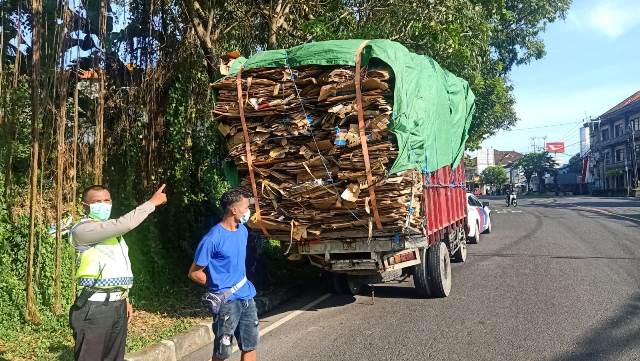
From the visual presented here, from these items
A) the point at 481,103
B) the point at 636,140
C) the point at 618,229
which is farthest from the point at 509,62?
the point at 636,140

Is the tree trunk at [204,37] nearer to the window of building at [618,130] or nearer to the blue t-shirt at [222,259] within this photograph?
the blue t-shirt at [222,259]

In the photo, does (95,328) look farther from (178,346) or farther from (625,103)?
(625,103)

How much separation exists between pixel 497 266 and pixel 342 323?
4.98 metres

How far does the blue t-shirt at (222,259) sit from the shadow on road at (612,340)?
9.59ft

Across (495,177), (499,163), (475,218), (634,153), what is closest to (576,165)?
(495,177)

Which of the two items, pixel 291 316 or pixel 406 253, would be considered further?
pixel 291 316

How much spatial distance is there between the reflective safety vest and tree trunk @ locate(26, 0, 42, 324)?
2520 mm

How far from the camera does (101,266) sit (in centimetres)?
363

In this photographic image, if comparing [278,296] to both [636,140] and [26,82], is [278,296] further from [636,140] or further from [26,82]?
[636,140]

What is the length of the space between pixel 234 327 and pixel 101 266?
44.4 inches

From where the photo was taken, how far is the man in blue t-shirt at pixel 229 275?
4188mm

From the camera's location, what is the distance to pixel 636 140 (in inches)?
2275

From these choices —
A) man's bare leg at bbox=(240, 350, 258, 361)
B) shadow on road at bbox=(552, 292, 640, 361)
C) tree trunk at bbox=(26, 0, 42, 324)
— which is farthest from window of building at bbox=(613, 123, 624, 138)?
man's bare leg at bbox=(240, 350, 258, 361)

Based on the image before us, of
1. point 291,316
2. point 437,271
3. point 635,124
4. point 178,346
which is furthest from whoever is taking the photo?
point 635,124
